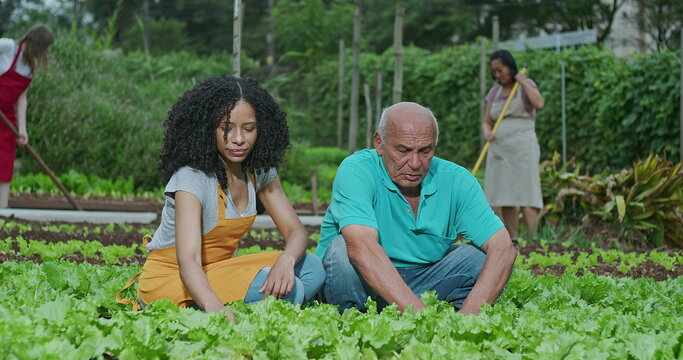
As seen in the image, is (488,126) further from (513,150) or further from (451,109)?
(451,109)

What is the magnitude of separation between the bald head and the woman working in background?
3675 mm

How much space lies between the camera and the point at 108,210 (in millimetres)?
8812

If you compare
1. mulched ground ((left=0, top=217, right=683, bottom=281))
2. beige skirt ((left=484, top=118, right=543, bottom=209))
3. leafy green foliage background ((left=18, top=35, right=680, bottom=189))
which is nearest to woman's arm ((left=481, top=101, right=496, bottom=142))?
beige skirt ((left=484, top=118, right=543, bottom=209))

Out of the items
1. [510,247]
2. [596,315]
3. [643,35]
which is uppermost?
[643,35]

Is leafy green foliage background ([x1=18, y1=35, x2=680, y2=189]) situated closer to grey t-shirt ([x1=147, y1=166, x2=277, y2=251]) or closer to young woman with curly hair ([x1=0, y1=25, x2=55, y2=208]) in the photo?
young woman with curly hair ([x1=0, y1=25, x2=55, y2=208])

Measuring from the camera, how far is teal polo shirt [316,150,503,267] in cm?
361

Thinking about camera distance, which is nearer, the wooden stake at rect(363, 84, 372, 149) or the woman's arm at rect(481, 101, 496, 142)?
the woman's arm at rect(481, 101, 496, 142)

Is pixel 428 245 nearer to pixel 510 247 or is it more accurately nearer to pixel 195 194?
pixel 510 247

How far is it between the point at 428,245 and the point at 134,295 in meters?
1.39

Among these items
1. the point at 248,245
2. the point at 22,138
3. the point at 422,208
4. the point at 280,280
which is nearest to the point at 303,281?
the point at 280,280

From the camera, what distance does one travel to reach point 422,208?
3670 mm

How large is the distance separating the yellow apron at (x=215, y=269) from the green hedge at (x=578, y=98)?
5.74m

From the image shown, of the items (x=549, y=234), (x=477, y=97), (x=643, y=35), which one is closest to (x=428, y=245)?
(x=549, y=234)

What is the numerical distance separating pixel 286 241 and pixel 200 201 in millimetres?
521
